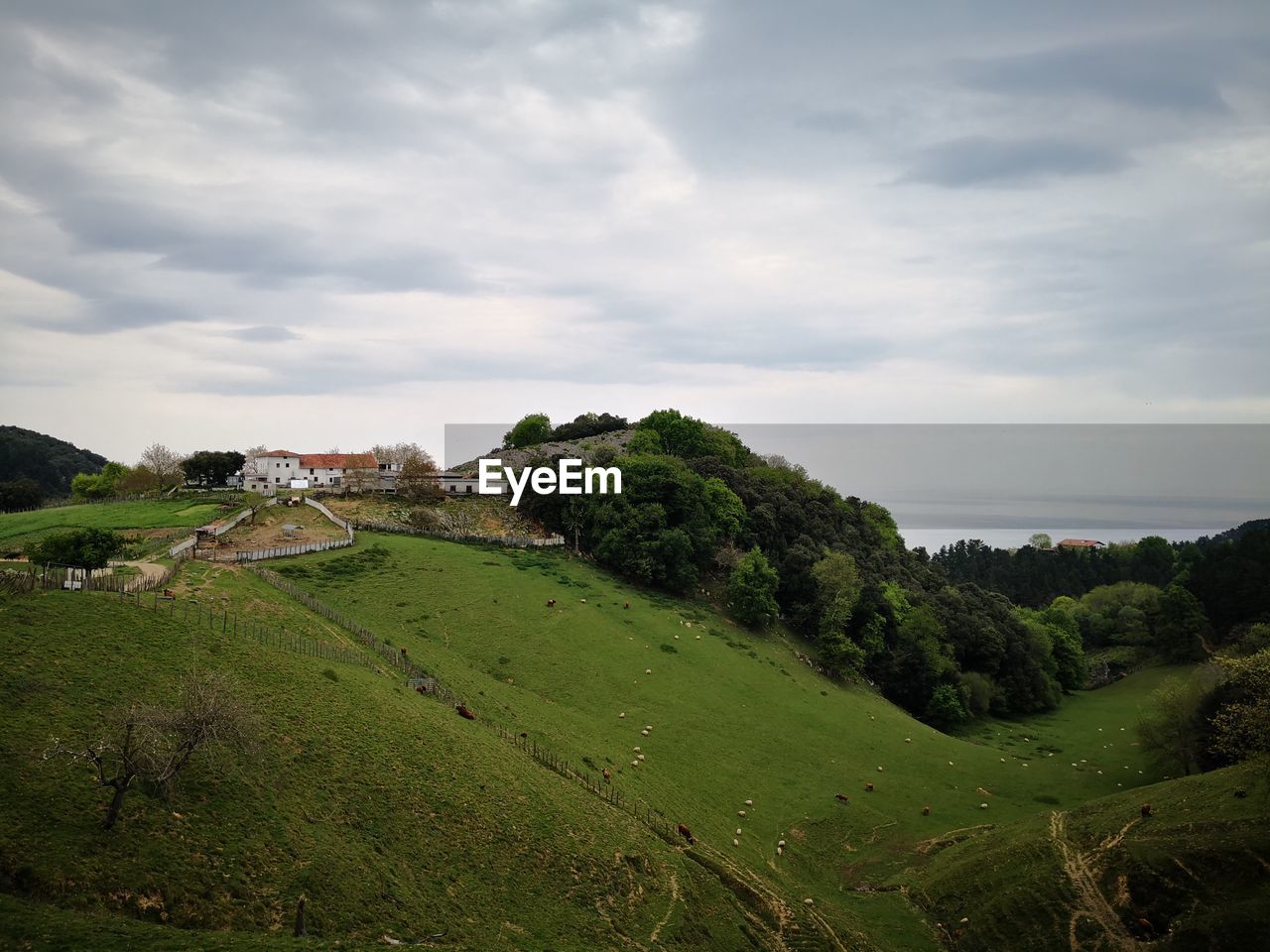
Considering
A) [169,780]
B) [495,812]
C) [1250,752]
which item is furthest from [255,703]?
[1250,752]

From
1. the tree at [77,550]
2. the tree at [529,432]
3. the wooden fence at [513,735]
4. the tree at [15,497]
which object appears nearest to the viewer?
the wooden fence at [513,735]

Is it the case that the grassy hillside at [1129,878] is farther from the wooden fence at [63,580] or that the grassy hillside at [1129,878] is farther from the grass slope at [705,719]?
the wooden fence at [63,580]

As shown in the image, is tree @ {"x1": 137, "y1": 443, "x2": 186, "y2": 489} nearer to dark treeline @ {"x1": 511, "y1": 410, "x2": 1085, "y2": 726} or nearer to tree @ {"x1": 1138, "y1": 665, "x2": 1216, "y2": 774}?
dark treeline @ {"x1": 511, "y1": 410, "x2": 1085, "y2": 726}

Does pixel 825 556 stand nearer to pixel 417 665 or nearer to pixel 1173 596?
pixel 1173 596

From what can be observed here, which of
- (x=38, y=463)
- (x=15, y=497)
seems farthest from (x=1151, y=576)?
(x=38, y=463)

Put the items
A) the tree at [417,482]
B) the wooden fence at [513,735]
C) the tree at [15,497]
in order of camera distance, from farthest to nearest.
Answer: the tree at [15,497]
the tree at [417,482]
the wooden fence at [513,735]

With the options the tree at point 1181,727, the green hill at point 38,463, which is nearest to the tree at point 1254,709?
the tree at point 1181,727
